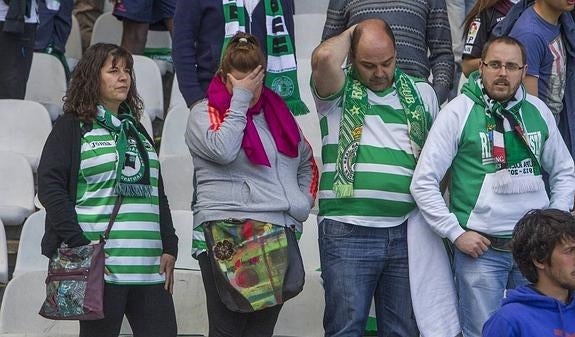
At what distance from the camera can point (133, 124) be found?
540cm


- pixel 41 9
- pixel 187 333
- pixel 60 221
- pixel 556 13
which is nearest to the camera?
pixel 60 221

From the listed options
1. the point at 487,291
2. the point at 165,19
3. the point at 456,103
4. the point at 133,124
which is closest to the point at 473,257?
the point at 487,291

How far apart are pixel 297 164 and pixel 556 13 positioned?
50.4 inches

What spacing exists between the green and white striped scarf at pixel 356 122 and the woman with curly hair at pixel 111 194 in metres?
0.70

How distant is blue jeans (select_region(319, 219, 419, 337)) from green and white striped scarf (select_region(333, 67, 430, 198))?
0.17m

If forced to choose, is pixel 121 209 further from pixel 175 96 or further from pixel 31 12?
pixel 175 96

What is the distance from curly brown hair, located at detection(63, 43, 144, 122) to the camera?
529 centimetres

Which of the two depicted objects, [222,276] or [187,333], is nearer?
[222,276]

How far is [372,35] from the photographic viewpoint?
17.4 feet

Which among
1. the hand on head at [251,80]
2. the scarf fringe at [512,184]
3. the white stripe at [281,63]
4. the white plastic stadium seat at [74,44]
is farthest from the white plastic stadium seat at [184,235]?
the white plastic stadium seat at [74,44]

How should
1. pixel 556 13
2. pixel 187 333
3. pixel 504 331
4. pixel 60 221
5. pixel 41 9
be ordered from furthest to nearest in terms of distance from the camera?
pixel 41 9
pixel 187 333
pixel 556 13
pixel 60 221
pixel 504 331

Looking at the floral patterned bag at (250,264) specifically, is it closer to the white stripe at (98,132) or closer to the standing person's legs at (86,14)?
the white stripe at (98,132)

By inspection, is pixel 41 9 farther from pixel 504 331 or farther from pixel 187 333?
pixel 504 331

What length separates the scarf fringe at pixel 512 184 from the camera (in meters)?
5.23
